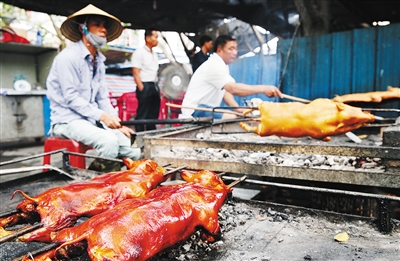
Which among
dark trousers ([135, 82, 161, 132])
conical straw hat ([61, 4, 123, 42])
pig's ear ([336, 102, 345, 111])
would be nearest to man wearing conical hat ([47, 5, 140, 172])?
conical straw hat ([61, 4, 123, 42])

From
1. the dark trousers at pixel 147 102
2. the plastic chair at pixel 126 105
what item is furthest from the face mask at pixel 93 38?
the plastic chair at pixel 126 105

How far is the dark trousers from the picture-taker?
7.87 m

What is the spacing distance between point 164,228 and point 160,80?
7610 mm

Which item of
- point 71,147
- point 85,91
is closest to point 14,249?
point 71,147

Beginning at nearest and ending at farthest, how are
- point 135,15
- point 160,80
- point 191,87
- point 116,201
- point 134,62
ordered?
point 116,201
point 191,87
point 135,15
point 134,62
point 160,80

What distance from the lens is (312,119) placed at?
3.40 metres

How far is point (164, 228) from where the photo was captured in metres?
1.68

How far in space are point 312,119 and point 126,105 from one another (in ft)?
25.7

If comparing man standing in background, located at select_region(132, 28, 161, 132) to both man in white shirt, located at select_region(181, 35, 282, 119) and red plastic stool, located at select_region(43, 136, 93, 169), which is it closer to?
man in white shirt, located at select_region(181, 35, 282, 119)

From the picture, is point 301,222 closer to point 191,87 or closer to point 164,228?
point 164,228

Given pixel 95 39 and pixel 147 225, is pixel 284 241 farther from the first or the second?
pixel 95 39

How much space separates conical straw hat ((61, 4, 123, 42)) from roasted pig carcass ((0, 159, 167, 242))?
3.19 meters

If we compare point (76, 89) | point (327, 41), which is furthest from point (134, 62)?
point (327, 41)

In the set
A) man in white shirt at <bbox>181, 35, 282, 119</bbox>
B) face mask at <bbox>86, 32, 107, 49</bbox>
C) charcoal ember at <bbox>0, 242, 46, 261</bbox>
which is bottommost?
charcoal ember at <bbox>0, 242, 46, 261</bbox>
